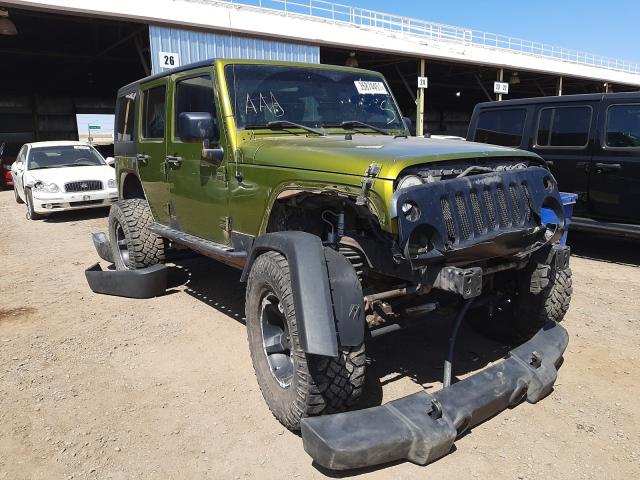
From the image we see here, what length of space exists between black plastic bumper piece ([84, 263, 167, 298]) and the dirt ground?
4.3 inches

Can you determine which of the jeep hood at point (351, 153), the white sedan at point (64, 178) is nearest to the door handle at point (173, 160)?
the jeep hood at point (351, 153)

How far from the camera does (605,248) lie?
24.1 feet

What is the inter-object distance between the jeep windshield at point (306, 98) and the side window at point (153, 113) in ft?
4.04

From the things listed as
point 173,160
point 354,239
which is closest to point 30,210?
point 173,160

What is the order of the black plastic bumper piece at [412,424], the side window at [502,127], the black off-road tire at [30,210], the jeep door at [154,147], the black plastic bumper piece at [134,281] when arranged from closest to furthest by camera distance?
the black plastic bumper piece at [412,424] → the jeep door at [154,147] → the black plastic bumper piece at [134,281] → the side window at [502,127] → the black off-road tire at [30,210]

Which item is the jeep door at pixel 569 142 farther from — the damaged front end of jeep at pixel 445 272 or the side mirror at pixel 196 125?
the side mirror at pixel 196 125

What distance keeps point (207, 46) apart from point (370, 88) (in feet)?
33.1

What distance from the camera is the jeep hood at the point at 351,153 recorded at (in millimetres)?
2676

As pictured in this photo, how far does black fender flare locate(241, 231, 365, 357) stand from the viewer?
2.55 meters

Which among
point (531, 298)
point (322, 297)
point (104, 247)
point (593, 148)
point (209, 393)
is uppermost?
point (593, 148)

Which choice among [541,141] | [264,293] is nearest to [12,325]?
[264,293]

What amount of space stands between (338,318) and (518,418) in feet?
4.21

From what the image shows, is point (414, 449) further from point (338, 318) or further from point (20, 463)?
point (20, 463)

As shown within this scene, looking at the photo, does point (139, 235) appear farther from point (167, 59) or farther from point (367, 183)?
point (167, 59)
